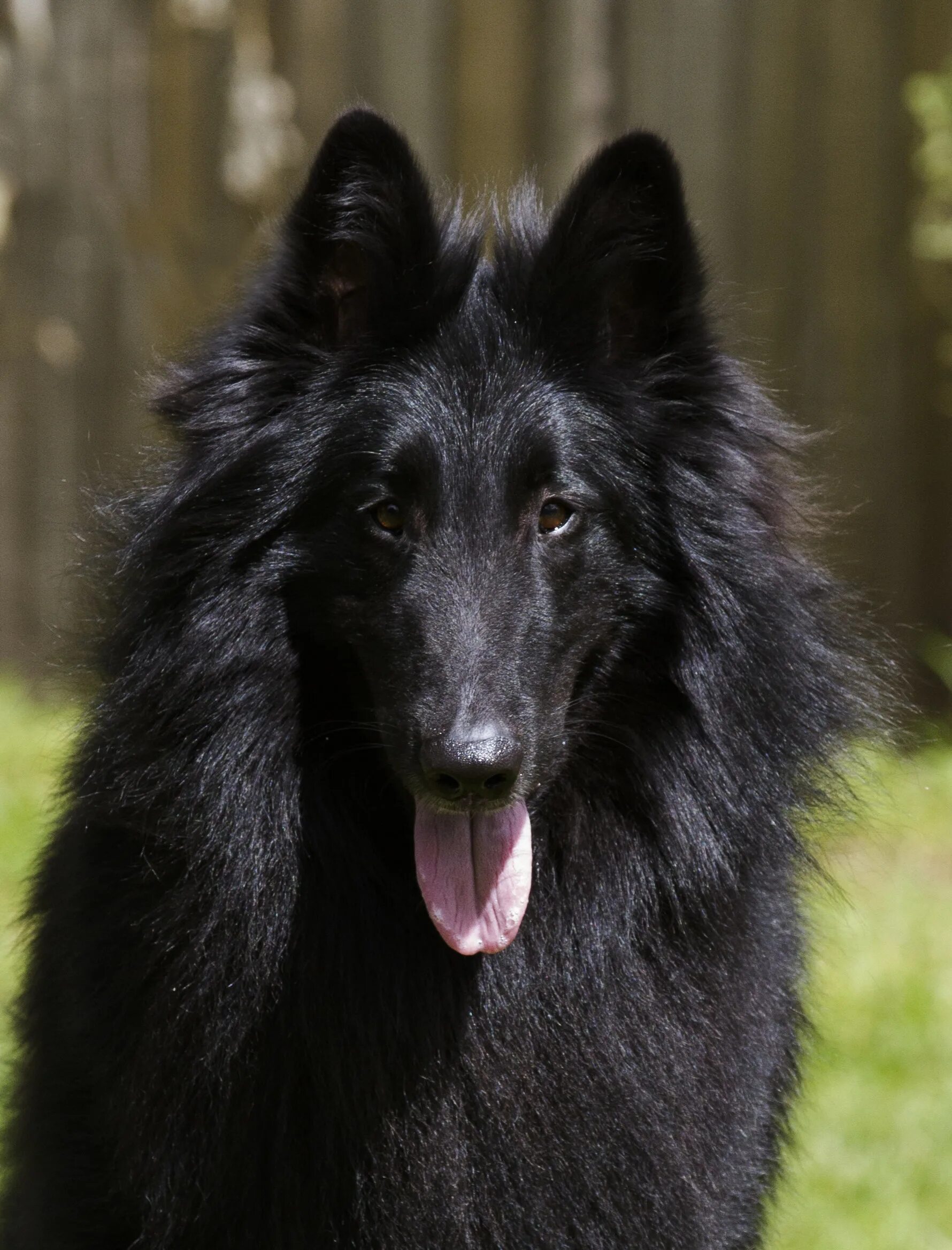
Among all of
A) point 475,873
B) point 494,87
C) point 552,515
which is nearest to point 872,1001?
point 475,873

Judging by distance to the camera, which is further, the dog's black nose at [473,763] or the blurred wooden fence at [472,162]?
the blurred wooden fence at [472,162]

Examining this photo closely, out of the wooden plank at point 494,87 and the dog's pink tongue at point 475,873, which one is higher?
the wooden plank at point 494,87

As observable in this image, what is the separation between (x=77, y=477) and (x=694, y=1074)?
5.06 metres

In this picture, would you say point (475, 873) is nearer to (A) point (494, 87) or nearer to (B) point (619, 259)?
(B) point (619, 259)

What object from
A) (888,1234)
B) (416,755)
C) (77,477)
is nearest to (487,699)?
(416,755)

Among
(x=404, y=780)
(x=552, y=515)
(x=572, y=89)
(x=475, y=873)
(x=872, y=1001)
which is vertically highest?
(x=572, y=89)

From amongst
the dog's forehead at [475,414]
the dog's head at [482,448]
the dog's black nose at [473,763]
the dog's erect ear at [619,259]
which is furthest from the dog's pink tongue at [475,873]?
the dog's erect ear at [619,259]

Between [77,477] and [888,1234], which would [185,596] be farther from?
[77,477]

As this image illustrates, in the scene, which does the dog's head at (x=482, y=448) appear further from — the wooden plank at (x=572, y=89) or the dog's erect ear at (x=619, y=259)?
the wooden plank at (x=572, y=89)

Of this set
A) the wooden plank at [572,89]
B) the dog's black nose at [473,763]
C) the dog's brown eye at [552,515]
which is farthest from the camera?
the wooden plank at [572,89]

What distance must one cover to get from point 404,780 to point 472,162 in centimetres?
505

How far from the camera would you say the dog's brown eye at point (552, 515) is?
110 inches

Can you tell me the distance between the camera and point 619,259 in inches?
114

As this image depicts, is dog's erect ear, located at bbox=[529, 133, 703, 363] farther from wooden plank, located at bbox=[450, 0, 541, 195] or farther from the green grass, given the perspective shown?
wooden plank, located at bbox=[450, 0, 541, 195]
